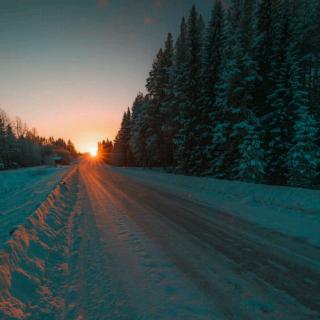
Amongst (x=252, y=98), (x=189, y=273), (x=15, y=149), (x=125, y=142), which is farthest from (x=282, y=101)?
(x=15, y=149)

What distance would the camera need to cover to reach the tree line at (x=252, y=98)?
14.3 metres

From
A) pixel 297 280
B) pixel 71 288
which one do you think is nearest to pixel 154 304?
pixel 71 288

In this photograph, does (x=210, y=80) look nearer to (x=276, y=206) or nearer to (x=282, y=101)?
(x=282, y=101)

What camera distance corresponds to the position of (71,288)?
318 centimetres

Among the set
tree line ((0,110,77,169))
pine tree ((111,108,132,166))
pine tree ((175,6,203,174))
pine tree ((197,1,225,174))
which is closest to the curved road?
pine tree ((197,1,225,174))

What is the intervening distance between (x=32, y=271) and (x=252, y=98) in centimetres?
1650

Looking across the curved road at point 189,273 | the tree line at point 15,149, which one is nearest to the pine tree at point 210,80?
the curved road at point 189,273

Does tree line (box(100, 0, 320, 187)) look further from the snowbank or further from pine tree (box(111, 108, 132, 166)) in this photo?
pine tree (box(111, 108, 132, 166))

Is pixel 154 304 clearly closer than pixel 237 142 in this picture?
Yes

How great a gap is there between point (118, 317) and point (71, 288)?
3.88ft

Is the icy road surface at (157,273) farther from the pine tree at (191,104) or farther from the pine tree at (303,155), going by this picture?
the pine tree at (191,104)

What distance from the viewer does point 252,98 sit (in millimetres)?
14711

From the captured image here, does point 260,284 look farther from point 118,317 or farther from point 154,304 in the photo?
point 118,317

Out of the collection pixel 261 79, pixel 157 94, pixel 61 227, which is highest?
pixel 157 94
